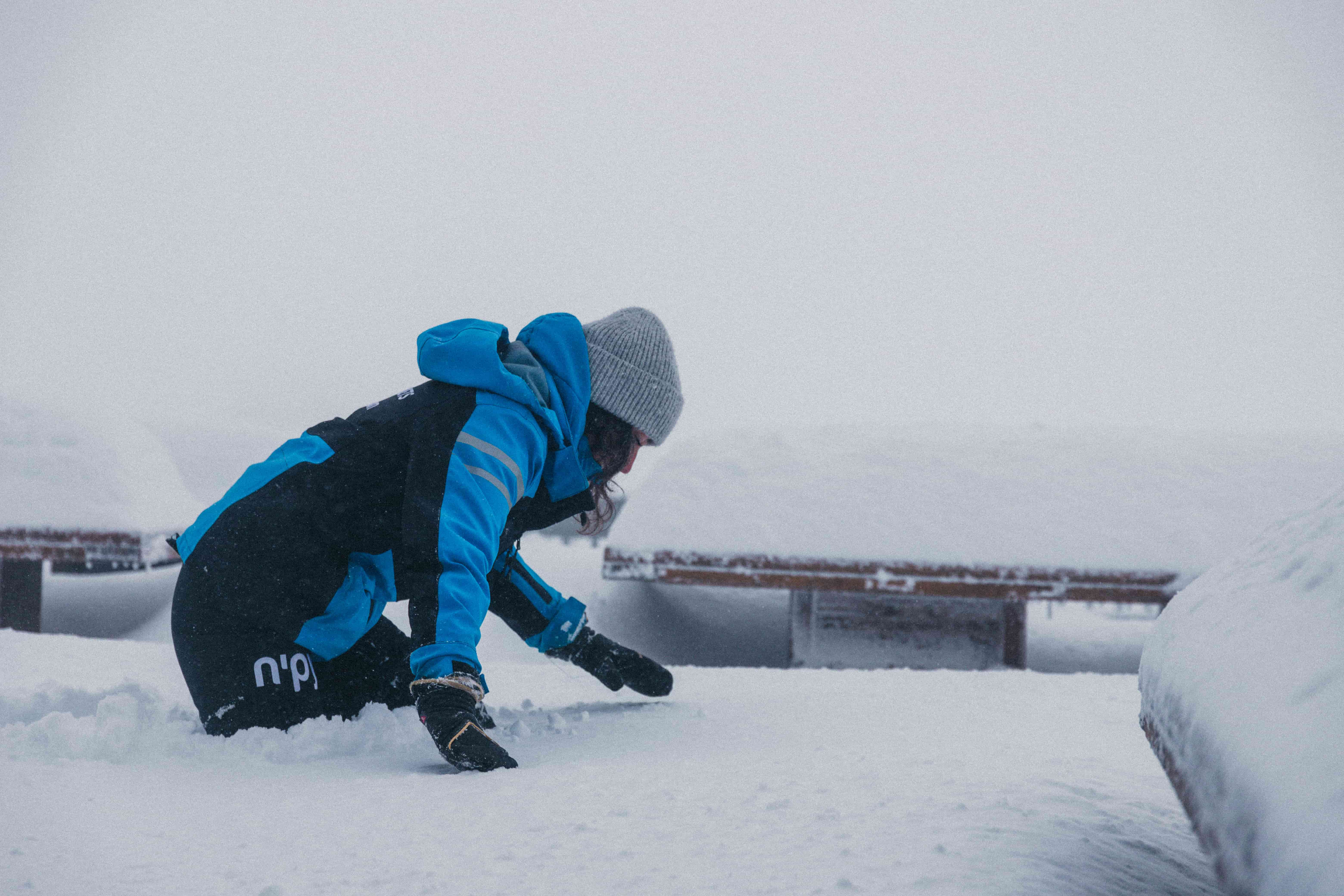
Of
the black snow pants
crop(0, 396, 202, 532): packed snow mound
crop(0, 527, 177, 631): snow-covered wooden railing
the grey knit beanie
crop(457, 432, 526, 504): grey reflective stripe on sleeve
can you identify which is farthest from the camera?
crop(0, 396, 202, 532): packed snow mound

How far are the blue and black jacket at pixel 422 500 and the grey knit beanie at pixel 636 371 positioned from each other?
0.05 m

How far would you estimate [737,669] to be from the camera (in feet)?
9.68

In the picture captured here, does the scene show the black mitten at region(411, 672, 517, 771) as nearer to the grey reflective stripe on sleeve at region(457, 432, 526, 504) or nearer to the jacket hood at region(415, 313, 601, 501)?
the grey reflective stripe on sleeve at region(457, 432, 526, 504)

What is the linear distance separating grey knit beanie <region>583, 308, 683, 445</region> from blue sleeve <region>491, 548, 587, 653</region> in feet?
1.78

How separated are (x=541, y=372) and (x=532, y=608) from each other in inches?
29.3

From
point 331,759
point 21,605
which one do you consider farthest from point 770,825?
point 21,605

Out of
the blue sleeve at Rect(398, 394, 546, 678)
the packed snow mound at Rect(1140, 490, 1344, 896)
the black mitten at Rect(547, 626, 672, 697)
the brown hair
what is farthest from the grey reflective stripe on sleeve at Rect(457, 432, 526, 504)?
the packed snow mound at Rect(1140, 490, 1344, 896)

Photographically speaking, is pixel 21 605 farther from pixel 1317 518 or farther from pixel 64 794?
pixel 1317 518

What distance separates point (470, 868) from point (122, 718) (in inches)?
43.5

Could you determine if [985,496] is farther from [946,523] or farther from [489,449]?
[489,449]

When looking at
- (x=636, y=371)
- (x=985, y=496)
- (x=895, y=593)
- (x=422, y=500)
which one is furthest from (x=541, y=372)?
(x=985, y=496)

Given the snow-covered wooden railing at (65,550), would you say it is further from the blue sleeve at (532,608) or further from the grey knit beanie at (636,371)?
the grey knit beanie at (636,371)

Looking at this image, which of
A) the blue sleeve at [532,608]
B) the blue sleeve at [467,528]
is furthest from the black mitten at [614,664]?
the blue sleeve at [467,528]

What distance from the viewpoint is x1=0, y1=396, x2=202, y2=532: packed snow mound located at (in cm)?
489
